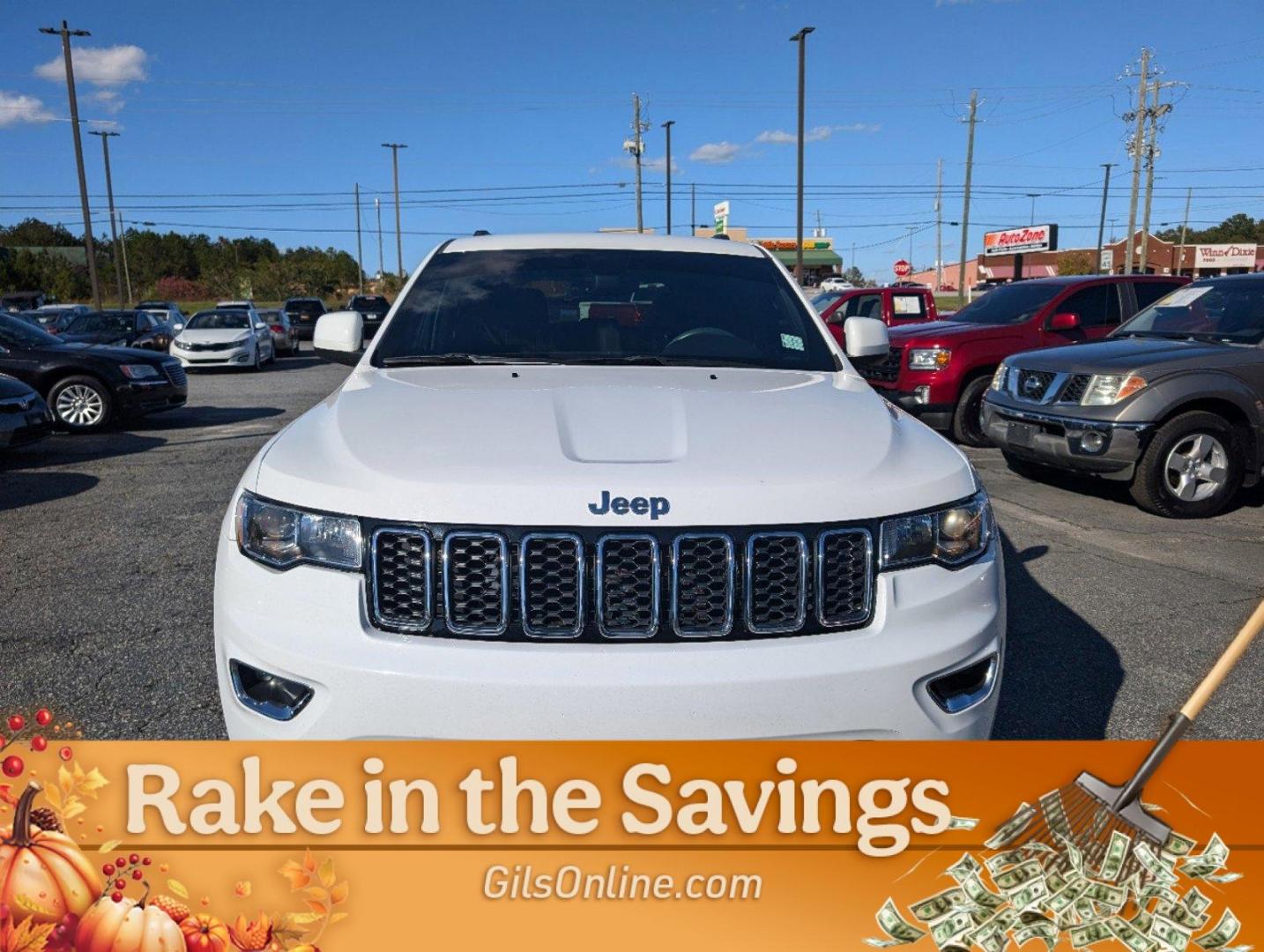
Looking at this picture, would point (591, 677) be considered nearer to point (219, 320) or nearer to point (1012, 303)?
point (1012, 303)

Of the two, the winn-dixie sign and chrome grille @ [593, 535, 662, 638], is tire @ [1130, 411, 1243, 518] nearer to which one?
chrome grille @ [593, 535, 662, 638]

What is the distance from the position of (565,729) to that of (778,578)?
54cm

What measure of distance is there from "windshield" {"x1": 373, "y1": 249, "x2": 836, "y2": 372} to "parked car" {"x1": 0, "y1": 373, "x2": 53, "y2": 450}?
648 centimetres

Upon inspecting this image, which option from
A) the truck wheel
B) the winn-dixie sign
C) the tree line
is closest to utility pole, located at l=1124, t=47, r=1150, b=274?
the winn-dixie sign

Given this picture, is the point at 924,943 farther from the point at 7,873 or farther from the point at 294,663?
the point at 7,873

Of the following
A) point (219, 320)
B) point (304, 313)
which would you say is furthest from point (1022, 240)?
point (219, 320)

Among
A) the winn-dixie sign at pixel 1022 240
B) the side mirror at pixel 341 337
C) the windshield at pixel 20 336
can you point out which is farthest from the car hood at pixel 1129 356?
the winn-dixie sign at pixel 1022 240

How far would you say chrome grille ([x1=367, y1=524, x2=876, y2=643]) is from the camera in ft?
6.68

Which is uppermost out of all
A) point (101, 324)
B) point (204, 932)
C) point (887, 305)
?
Answer: point (887, 305)

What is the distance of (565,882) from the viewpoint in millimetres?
1797

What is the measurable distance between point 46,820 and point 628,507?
1237 mm

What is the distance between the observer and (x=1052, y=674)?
385cm

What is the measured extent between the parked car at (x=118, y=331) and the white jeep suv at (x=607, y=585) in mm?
20253

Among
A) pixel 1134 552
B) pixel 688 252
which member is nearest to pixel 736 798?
pixel 688 252
